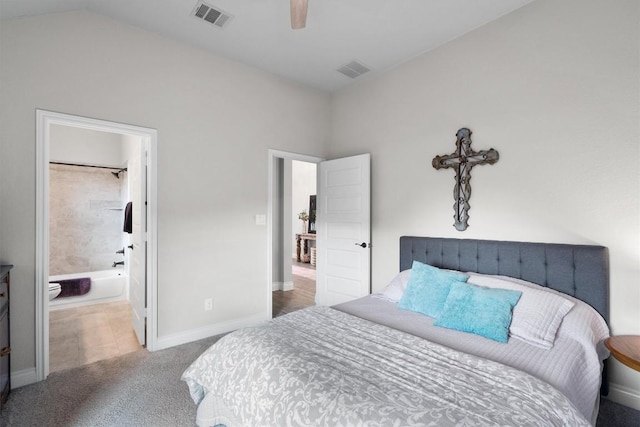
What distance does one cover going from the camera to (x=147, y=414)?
196 centimetres

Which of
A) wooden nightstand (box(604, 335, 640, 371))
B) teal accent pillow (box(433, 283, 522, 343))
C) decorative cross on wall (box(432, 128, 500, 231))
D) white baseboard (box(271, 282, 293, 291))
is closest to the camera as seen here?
wooden nightstand (box(604, 335, 640, 371))

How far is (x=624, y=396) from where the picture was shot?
2.05m

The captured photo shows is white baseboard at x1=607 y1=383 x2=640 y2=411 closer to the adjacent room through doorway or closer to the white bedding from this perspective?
the white bedding

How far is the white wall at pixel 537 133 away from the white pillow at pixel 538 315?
19.3 inches

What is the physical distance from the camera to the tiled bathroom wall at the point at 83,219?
15.6ft

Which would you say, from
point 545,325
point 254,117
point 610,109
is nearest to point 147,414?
point 545,325

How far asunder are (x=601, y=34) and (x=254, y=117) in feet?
10.1

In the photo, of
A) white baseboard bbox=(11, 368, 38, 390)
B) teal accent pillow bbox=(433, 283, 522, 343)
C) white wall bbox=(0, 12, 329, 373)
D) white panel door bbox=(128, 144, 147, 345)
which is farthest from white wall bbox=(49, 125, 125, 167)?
teal accent pillow bbox=(433, 283, 522, 343)

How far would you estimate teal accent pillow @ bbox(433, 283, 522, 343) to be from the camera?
1.89m

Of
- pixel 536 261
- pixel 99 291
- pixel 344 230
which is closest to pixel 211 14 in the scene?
pixel 344 230

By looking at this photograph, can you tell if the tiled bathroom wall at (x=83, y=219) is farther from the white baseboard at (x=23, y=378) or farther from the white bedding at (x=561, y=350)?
the white bedding at (x=561, y=350)

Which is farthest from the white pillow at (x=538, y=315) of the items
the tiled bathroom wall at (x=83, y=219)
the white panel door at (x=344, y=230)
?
the tiled bathroom wall at (x=83, y=219)

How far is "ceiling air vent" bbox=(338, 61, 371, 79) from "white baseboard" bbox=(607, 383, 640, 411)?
354cm

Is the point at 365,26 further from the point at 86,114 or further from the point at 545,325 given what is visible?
the point at 545,325
